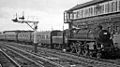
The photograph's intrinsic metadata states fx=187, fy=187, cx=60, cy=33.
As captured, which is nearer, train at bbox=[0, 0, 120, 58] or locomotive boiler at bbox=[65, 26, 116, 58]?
locomotive boiler at bbox=[65, 26, 116, 58]

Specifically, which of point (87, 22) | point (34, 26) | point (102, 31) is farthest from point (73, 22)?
point (102, 31)

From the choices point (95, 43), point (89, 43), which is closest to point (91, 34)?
point (89, 43)

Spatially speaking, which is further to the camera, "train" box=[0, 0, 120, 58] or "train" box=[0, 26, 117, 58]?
"train" box=[0, 0, 120, 58]

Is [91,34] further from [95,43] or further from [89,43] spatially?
[95,43]

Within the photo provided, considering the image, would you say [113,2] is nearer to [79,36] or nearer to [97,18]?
[97,18]

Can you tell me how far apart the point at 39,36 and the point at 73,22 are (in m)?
7.62

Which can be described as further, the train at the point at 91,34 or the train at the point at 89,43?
the train at the point at 91,34

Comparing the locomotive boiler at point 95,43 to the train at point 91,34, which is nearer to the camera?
the locomotive boiler at point 95,43

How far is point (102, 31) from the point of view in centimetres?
1781

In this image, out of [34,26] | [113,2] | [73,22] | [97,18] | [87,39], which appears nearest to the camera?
[87,39]

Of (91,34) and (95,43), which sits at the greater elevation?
→ (91,34)

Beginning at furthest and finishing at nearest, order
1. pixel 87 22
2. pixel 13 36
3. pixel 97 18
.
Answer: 1. pixel 13 36
2. pixel 87 22
3. pixel 97 18

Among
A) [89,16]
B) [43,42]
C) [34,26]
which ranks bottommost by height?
[43,42]

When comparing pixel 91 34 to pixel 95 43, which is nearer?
pixel 95 43
